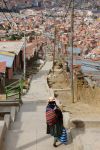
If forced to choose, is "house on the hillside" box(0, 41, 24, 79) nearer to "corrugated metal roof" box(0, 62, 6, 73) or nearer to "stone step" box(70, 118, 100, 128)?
"corrugated metal roof" box(0, 62, 6, 73)

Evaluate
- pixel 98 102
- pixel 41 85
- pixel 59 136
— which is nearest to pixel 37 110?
pixel 98 102

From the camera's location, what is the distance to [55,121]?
11.2 metres

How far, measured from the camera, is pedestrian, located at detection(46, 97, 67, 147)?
11188 mm

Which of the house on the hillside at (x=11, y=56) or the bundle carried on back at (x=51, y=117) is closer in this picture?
the bundle carried on back at (x=51, y=117)

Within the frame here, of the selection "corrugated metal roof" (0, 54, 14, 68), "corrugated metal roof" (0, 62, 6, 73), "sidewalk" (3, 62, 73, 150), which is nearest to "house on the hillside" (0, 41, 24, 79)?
"corrugated metal roof" (0, 54, 14, 68)

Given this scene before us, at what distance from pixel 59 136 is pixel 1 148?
162cm

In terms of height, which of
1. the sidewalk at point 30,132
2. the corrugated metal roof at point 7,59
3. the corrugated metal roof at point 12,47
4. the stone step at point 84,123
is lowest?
the corrugated metal roof at point 12,47

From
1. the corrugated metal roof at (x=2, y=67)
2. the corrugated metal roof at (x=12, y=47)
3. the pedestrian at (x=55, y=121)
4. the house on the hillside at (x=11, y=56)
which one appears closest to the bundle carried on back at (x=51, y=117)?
the pedestrian at (x=55, y=121)

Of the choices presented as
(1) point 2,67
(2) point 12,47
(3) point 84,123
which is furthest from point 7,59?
(3) point 84,123

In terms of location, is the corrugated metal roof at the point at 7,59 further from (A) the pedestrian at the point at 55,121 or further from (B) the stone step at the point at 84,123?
(A) the pedestrian at the point at 55,121

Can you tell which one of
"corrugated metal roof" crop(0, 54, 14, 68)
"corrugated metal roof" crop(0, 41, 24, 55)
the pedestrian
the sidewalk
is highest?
the pedestrian

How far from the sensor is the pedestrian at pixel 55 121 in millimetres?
11188

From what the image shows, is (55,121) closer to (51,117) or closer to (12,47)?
(51,117)

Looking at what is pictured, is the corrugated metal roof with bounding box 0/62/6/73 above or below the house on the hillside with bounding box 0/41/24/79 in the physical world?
above
